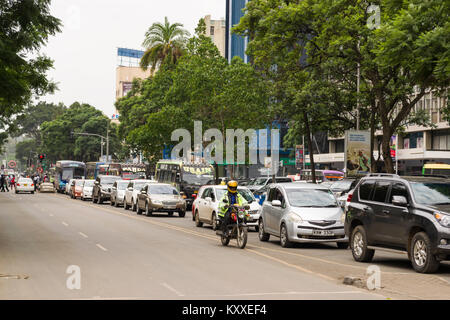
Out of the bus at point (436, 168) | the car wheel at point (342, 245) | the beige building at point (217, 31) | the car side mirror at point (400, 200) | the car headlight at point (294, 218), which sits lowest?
the car wheel at point (342, 245)

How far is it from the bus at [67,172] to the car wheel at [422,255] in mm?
63579

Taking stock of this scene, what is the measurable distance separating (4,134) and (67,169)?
13.4 metres

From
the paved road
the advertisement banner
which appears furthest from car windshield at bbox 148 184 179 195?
the paved road

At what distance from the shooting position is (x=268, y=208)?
19938 mm

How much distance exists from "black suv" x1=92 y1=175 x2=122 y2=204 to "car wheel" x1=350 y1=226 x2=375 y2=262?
3307cm

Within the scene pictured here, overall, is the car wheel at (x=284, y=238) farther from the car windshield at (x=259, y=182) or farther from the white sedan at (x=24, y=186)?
the white sedan at (x=24, y=186)

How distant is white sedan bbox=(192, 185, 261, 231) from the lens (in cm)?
2469

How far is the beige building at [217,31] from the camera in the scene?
11834 centimetres

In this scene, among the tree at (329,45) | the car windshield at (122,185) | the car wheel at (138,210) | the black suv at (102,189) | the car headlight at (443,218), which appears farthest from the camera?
the black suv at (102,189)

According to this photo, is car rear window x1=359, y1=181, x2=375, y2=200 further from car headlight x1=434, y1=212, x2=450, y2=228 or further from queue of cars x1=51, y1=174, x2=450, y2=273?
car headlight x1=434, y1=212, x2=450, y2=228

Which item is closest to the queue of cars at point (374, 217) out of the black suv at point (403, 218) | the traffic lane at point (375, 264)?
the black suv at point (403, 218)

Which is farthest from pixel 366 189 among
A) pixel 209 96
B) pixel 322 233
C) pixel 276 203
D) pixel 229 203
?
pixel 209 96

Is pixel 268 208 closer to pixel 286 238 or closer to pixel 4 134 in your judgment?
pixel 286 238

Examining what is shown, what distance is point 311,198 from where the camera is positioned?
1917cm
